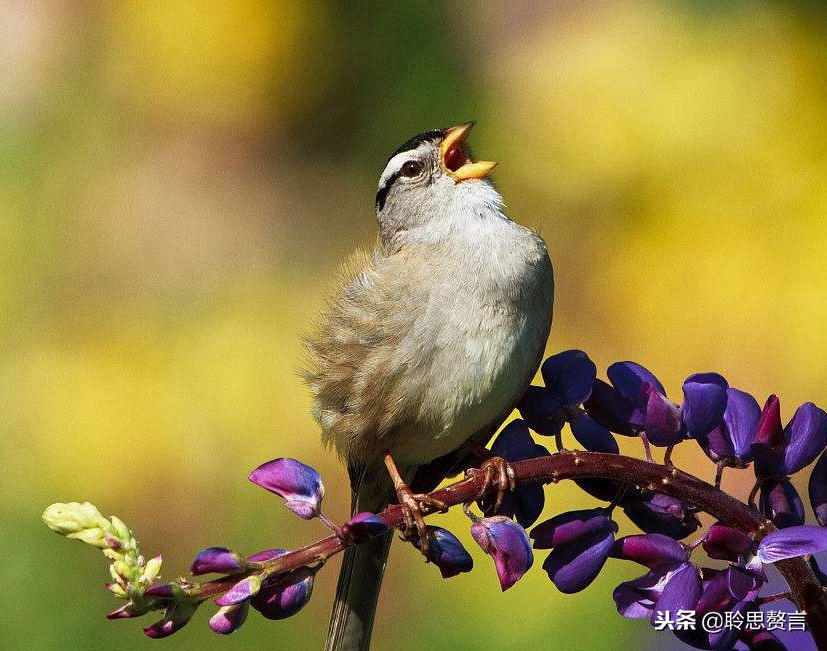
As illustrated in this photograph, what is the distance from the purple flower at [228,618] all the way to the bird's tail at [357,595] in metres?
0.53

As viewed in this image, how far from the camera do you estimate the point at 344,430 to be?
5.85 ft

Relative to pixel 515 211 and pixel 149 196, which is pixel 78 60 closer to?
pixel 149 196

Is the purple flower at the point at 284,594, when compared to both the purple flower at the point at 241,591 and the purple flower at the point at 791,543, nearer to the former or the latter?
the purple flower at the point at 241,591

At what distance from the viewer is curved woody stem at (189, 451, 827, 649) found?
954 millimetres

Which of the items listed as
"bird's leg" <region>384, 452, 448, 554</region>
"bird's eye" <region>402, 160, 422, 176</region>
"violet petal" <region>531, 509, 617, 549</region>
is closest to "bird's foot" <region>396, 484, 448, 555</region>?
"bird's leg" <region>384, 452, 448, 554</region>

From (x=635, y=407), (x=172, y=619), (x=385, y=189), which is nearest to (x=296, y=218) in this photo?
(x=385, y=189)

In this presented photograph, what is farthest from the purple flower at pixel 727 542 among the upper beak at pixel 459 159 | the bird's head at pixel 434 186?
the upper beak at pixel 459 159

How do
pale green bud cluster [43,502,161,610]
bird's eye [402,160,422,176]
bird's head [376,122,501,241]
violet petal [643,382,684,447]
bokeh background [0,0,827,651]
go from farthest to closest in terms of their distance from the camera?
bokeh background [0,0,827,651] → bird's eye [402,160,422,176] → bird's head [376,122,501,241] → violet petal [643,382,684,447] → pale green bud cluster [43,502,161,610]

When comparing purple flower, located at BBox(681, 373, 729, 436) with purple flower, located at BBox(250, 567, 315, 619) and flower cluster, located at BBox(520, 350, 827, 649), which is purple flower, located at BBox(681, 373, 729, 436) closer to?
flower cluster, located at BBox(520, 350, 827, 649)

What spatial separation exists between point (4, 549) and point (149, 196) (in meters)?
1.41

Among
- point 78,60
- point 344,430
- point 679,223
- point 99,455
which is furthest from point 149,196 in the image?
point 344,430

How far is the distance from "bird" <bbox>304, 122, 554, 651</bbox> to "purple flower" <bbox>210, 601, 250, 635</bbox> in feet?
1.75

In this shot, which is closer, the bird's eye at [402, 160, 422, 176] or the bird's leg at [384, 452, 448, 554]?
the bird's leg at [384, 452, 448, 554]

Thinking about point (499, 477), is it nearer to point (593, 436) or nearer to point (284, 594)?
point (593, 436)
